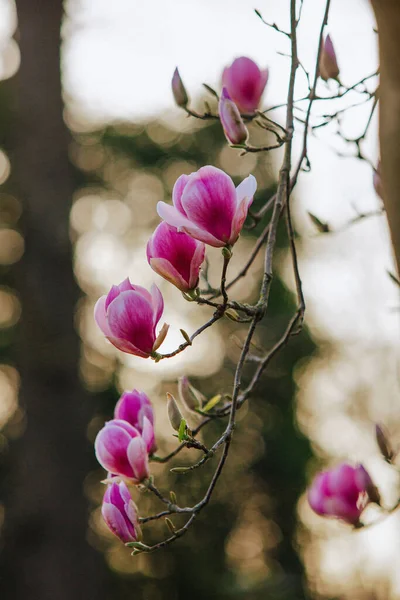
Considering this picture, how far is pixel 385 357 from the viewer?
4.75m

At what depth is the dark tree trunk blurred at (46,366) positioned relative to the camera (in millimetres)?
2764

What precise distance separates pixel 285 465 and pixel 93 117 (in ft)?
7.46

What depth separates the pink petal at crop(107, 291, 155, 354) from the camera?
18.2 inches

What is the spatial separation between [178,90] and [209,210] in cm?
29

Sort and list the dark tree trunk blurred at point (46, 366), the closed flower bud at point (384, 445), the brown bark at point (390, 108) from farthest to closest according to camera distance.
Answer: the dark tree trunk blurred at point (46, 366) → the closed flower bud at point (384, 445) → the brown bark at point (390, 108)

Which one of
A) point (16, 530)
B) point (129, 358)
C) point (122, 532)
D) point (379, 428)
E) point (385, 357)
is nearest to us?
point (122, 532)

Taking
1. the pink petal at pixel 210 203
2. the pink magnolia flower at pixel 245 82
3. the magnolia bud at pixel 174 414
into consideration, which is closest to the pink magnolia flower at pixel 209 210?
the pink petal at pixel 210 203

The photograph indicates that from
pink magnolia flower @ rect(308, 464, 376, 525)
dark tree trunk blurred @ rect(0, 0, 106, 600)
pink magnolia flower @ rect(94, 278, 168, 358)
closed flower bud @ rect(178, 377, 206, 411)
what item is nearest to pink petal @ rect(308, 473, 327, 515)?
pink magnolia flower @ rect(308, 464, 376, 525)

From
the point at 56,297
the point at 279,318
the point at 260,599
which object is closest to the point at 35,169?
the point at 56,297

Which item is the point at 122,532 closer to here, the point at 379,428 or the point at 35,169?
the point at 379,428

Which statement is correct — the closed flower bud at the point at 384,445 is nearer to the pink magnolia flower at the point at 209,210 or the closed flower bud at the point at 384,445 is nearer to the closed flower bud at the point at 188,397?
the closed flower bud at the point at 188,397

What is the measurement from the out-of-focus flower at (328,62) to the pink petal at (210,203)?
28 cm

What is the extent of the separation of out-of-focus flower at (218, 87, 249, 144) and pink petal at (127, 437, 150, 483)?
0.67 feet

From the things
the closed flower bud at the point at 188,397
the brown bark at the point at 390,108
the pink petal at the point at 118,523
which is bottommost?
the pink petal at the point at 118,523
